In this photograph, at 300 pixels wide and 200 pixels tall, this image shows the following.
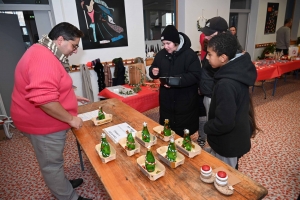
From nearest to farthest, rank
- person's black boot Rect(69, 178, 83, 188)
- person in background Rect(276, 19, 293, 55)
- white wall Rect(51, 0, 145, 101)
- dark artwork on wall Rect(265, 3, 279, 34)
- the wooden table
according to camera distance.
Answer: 1. the wooden table
2. person's black boot Rect(69, 178, 83, 188)
3. white wall Rect(51, 0, 145, 101)
4. person in background Rect(276, 19, 293, 55)
5. dark artwork on wall Rect(265, 3, 279, 34)

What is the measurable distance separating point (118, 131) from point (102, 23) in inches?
105

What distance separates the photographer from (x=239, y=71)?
42.5 inches

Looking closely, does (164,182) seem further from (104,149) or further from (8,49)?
(8,49)

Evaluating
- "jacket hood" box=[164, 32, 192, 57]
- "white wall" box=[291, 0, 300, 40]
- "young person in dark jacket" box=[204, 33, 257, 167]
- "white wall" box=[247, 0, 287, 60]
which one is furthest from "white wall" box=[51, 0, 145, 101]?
"white wall" box=[291, 0, 300, 40]

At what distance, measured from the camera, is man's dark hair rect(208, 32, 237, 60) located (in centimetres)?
108

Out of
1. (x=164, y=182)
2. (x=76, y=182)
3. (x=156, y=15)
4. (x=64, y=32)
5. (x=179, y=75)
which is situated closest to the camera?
(x=164, y=182)

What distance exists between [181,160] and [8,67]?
11.7 feet

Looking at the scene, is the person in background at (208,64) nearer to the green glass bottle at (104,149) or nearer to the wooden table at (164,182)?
the wooden table at (164,182)

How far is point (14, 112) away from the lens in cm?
126

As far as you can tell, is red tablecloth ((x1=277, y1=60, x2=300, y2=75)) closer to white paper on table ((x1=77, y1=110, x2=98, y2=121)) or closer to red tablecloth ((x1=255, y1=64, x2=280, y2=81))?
red tablecloth ((x1=255, y1=64, x2=280, y2=81))

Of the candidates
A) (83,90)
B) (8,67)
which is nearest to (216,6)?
(83,90)

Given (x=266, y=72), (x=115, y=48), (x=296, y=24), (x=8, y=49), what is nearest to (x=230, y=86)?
(x=115, y=48)

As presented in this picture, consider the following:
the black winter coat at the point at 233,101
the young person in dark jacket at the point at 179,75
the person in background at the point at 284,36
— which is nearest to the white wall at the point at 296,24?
the person in background at the point at 284,36

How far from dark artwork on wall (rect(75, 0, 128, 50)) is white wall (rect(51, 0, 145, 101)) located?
9 cm
